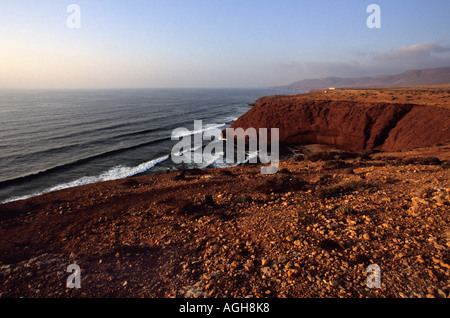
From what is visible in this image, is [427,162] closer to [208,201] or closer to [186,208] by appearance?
[208,201]

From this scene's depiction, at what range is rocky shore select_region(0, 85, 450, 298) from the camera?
4.57 meters

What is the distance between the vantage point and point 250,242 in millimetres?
6125

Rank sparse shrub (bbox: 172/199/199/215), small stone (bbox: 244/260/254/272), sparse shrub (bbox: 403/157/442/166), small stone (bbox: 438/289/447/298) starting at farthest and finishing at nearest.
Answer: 1. sparse shrub (bbox: 403/157/442/166)
2. sparse shrub (bbox: 172/199/199/215)
3. small stone (bbox: 244/260/254/272)
4. small stone (bbox: 438/289/447/298)

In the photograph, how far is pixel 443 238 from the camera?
5211 millimetres

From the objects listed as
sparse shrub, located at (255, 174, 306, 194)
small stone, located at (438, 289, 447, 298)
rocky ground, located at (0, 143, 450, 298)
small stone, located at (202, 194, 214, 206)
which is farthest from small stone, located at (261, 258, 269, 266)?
sparse shrub, located at (255, 174, 306, 194)

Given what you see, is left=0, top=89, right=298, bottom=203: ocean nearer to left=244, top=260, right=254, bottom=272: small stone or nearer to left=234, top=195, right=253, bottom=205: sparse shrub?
left=234, top=195, right=253, bottom=205: sparse shrub

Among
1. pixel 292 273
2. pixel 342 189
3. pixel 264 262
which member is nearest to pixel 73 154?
pixel 264 262

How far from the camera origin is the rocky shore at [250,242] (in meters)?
4.57

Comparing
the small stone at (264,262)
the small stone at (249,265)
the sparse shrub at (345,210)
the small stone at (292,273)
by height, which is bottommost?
the small stone at (249,265)

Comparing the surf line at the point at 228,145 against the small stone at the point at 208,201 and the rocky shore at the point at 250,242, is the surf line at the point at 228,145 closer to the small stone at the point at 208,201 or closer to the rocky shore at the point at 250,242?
the rocky shore at the point at 250,242

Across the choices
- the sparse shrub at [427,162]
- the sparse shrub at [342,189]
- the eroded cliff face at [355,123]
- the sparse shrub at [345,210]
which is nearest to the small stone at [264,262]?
the sparse shrub at [345,210]

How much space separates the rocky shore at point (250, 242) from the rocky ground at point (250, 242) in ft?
0.10

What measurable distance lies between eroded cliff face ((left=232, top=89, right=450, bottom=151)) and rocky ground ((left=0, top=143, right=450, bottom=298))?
53.8ft
